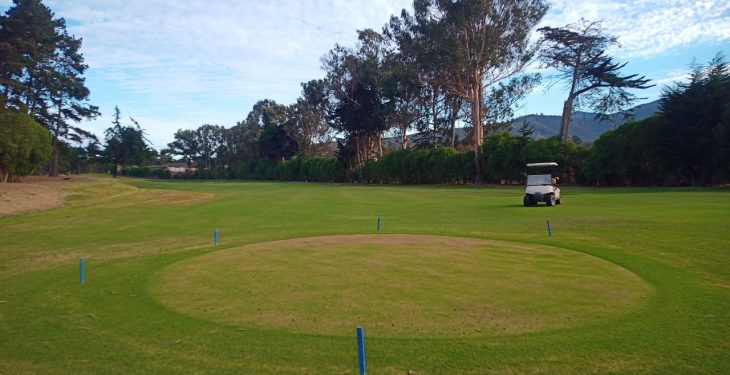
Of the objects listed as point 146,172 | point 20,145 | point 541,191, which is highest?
point 20,145

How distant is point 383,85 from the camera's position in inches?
2840

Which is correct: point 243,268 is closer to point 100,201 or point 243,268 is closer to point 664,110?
point 100,201

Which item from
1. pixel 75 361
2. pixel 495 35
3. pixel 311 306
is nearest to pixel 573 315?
pixel 311 306

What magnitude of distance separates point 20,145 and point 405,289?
46.1 metres

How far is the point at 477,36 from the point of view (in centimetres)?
5562

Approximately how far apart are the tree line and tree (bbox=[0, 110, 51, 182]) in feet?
0.44

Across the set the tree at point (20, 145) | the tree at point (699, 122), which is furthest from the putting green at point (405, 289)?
the tree at point (20, 145)

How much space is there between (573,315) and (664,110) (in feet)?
127

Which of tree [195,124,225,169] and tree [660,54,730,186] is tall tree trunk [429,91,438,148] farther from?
tree [195,124,225,169]

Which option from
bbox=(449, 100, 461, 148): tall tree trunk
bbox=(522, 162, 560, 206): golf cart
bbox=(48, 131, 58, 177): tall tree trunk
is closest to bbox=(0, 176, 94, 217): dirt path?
bbox=(522, 162, 560, 206): golf cart

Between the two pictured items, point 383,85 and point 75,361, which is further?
point 383,85

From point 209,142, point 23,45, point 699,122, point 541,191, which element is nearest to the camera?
point 541,191

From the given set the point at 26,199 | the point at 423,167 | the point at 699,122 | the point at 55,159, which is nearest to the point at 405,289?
the point at 26,199

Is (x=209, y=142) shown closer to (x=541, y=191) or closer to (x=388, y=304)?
(x=541, y=191)
